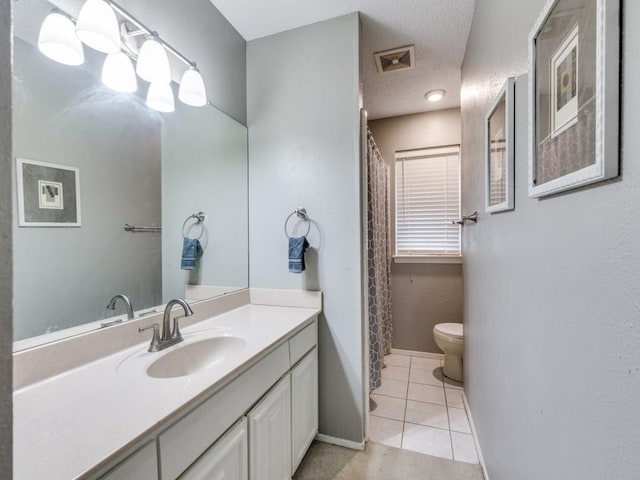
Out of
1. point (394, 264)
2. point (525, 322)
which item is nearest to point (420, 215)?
point (394, 264)

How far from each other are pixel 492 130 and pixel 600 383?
108 cm

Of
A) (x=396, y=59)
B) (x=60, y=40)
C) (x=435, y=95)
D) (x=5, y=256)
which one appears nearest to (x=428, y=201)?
(x=435, y=95)

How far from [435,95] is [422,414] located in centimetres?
259

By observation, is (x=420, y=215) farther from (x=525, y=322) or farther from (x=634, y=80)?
(x=634, y=80)

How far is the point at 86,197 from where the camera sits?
1076 millimetres

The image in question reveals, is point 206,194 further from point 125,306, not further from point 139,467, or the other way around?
point 139,467

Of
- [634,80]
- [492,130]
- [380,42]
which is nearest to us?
[634,80]

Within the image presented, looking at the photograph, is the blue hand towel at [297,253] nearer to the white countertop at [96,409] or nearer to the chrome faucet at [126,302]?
the white countertop at [96,409]

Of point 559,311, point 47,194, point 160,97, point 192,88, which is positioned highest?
point 192,88

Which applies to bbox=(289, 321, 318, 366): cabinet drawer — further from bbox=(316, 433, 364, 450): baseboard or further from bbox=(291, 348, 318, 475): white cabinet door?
bbox=(316, 433, 364, 450): baseboard

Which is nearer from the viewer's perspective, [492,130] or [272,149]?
[492,130]

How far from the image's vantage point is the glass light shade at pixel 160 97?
130 cm

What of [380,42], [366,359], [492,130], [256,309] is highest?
[380,42]

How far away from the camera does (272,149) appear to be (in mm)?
1855
